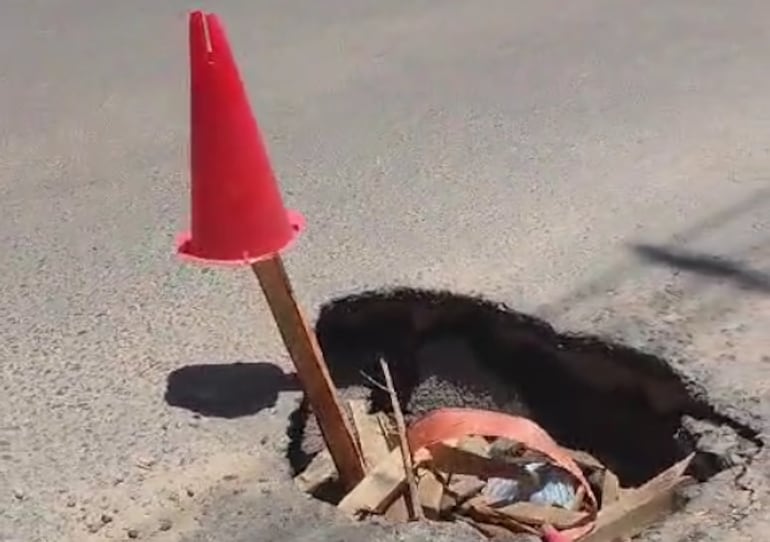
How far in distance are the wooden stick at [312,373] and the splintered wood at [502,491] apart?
0.06m

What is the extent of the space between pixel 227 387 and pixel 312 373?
535 millimetres

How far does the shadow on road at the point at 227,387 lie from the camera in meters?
3.97

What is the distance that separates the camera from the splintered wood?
349 centimetres

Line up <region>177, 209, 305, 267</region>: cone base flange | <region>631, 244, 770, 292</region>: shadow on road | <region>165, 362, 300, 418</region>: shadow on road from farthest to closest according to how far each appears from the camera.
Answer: <region>631, 244, 770, 292</region>: shadow on road → <region>165, 362, 300, 418</region>: shadow on road → <region>177, 209, 305, 267</region>: cone base flange

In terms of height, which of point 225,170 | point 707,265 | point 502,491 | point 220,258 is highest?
point 225,170

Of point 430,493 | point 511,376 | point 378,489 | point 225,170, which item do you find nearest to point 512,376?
point 511,376

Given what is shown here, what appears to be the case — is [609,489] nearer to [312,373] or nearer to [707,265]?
[312,373]

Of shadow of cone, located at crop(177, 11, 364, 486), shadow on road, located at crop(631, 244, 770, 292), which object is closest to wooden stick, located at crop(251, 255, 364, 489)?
shadow of cone, located at crop(177, 11, 364, 486)

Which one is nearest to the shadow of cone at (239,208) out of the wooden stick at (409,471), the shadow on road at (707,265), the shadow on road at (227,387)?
the wooden stick at (409,471)

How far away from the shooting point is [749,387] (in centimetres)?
387

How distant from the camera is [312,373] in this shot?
3.62 m

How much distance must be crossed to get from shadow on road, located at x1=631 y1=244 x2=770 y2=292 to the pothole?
23.1 inches

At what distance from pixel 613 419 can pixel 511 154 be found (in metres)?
1.86

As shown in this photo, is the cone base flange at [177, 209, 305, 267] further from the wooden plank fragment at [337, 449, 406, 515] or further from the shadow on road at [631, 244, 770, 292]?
the shadow on road at [631, 244, 770, 292]
